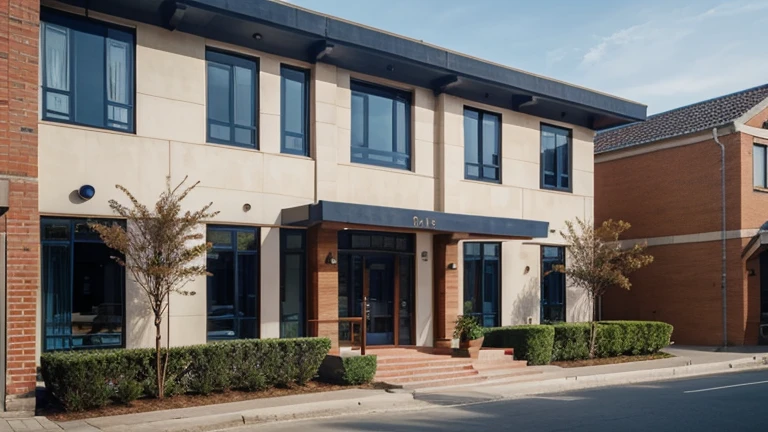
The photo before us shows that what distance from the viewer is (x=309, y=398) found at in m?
13.8

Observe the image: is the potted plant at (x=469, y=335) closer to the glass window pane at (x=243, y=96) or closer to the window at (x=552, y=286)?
the window at (x=552, y=286)

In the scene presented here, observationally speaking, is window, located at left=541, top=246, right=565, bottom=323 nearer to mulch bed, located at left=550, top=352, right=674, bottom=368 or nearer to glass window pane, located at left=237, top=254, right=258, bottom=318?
mulch bed, located at left=550, top=352, right=674, bottom=368

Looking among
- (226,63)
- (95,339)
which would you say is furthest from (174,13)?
(95,339)

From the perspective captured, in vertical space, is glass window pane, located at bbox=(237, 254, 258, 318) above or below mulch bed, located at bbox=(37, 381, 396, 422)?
above

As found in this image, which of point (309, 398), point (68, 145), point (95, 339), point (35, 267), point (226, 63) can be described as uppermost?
point (226, 63)

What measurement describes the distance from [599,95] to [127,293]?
583 inches

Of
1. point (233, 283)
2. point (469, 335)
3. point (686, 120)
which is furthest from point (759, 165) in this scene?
point (233, 283)

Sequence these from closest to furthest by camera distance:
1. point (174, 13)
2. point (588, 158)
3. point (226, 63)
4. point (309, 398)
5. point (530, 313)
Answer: point (309, 398) < point (174, 13) < point (226, 63) < point (530, 313) < point (588, 158)

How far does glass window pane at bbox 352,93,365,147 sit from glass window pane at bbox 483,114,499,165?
13.3 ft

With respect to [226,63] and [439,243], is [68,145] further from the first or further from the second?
[439,243]

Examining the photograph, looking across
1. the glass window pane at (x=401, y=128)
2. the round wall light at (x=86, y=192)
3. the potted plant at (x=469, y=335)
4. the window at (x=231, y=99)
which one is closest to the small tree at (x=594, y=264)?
the potted plant at (x=469, y=335)

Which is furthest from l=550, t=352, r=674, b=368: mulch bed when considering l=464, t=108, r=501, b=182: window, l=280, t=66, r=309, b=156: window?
l=280, t=66, r=309, b=156: window

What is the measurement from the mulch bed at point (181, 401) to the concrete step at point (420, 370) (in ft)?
2.38

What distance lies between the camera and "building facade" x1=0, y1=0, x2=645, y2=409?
13742 mm
